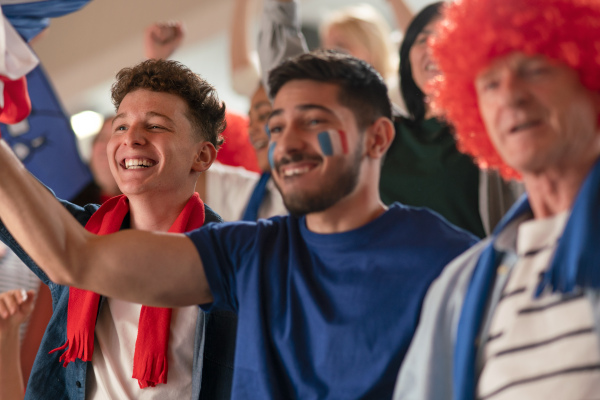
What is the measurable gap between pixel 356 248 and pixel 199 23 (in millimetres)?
4536

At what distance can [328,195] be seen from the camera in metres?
1.43


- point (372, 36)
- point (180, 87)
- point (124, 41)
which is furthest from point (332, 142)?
point (124, 41)

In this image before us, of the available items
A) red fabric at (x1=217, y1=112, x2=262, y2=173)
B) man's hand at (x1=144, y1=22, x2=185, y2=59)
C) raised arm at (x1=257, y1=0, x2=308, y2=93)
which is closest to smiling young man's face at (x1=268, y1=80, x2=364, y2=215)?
raised arm at (x1=257, y1=0, x2=308, y2=93)

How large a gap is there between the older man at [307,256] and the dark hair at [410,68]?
2.47 feet

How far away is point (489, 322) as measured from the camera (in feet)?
4.04

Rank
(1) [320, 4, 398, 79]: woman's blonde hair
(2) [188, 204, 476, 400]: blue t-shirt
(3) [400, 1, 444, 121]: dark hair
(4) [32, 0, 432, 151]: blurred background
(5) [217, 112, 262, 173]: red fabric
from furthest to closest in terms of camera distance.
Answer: (4) [32, 0, 432, 151]: blurred background, (5) [217, 112, 262, 173]: red fabric, (1) [320, 4, 398, 79]: woman's blonde hair, (3) [400, 1, 444, 121]: dark hair, (2) [188, 204, 476, 400]: blue t-shirt

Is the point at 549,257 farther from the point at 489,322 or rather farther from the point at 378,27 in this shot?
the point at 378,27

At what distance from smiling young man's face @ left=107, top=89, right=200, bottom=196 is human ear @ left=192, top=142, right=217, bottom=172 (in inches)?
0.8

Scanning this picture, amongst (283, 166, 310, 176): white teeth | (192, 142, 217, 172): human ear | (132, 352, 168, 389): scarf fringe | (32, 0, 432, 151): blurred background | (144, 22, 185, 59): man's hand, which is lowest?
(132, 352, 168, 389): scarf fringe

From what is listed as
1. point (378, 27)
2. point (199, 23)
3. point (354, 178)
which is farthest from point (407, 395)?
point (199, 23)

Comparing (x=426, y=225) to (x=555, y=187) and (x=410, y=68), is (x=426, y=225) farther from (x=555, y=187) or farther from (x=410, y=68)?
(x=410, y=68)

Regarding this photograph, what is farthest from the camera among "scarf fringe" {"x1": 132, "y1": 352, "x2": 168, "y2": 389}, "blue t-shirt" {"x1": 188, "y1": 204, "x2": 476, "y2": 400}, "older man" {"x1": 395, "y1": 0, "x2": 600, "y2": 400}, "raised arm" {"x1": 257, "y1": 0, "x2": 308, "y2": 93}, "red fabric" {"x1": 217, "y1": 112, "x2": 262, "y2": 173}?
"red fabric" {"x1": 217, "y1": 112, "x2": 262, "y2": 173}

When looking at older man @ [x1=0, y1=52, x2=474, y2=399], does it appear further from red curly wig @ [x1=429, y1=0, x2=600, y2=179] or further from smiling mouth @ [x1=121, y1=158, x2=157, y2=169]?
smiling mouth @ [x1=121, y1=158, x2=157, y2=169]

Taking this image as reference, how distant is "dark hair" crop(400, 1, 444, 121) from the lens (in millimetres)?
2256
